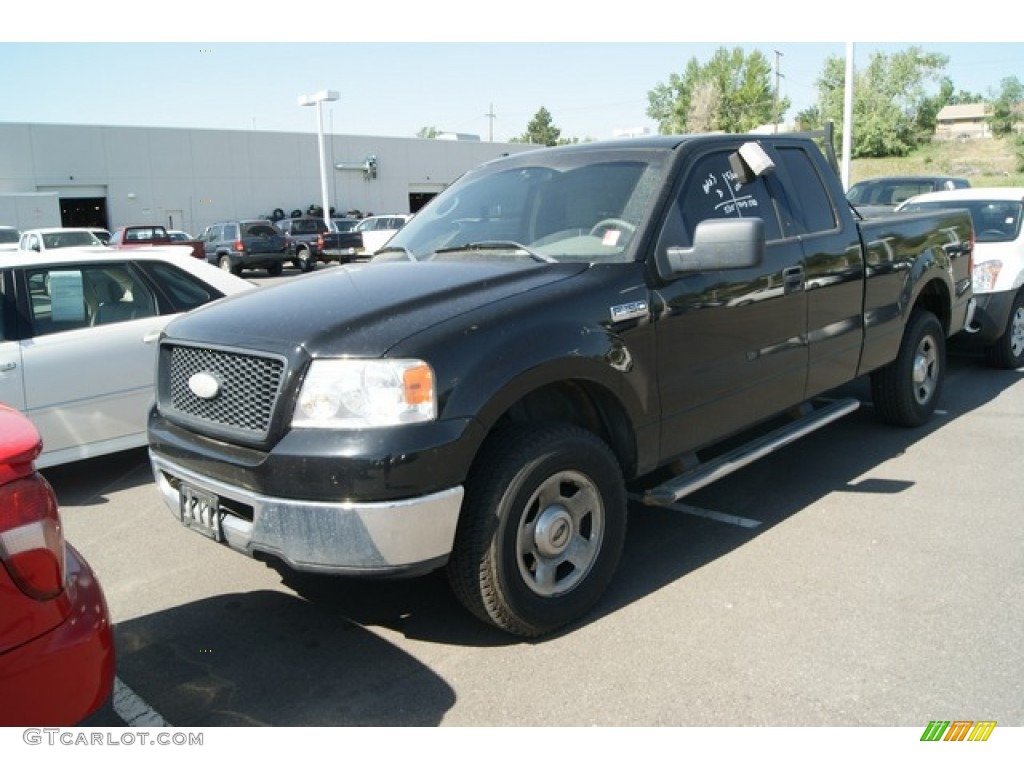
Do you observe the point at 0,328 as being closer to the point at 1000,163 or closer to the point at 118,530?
the point at 118,530

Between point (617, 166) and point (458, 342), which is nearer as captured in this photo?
point (458, 342)

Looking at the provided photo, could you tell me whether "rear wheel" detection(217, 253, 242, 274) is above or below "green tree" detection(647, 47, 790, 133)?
below

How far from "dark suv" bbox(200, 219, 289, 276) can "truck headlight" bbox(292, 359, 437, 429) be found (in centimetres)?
2582

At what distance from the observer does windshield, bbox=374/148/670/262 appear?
13.0ft

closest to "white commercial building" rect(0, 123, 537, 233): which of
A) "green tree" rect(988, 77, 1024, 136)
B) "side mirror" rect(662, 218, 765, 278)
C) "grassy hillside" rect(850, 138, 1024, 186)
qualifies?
"grassy hillside" rect(850, 138, 1024, 186)

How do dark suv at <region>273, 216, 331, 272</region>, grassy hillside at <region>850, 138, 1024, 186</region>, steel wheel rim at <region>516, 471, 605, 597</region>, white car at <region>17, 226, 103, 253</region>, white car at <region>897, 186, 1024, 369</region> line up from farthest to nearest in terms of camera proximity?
grassy hillside at <region>850, 138, 1024, 186</region>, dark suv at <region>273, 216, 331, 272</region>, white car at <region>17, 226, 103, 253</region>, white car at <region>897, 186, 1024, 369</region>, steel wheel rim at <region>516, 471, 605, 597</region>

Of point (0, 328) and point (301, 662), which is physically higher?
point (0, 328)

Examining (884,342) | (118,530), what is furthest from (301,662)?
(884,342)

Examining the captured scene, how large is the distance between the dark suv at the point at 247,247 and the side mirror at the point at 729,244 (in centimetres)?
2557

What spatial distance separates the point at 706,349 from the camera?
4.06 metres

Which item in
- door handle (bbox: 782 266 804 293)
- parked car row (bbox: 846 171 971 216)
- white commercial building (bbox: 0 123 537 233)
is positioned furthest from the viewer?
white commercial building (bbox: 0 123 537 233)

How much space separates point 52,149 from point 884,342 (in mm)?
39819

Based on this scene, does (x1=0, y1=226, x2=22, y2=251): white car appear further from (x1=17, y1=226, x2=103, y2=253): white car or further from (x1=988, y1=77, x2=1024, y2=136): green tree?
(x1=988, y1=77, x2=1024, y2=136): green tree

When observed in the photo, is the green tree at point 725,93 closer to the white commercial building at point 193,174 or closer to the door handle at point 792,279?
the white commercial building at point 193,174
